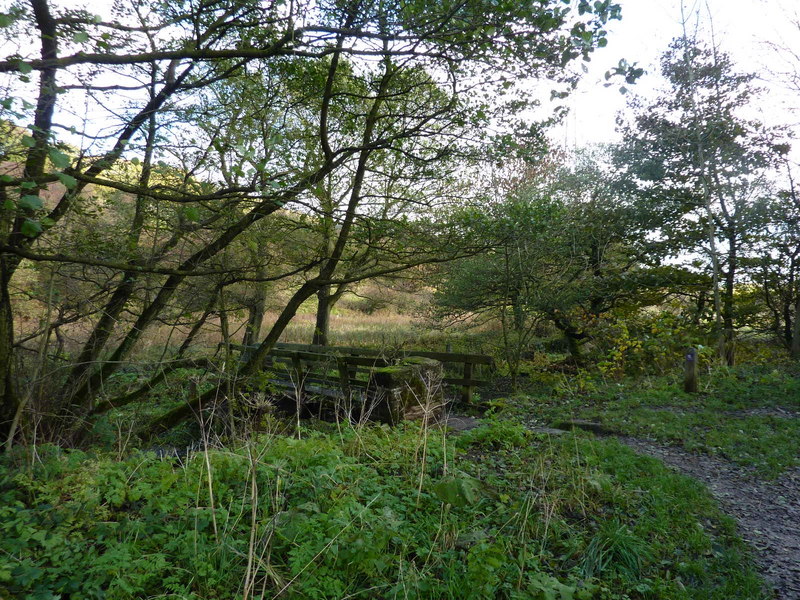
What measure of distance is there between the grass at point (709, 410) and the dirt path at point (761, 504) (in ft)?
0.90

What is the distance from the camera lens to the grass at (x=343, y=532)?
8.64ft

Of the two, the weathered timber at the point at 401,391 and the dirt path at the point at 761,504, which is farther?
the weathered timber at the point at 401,391

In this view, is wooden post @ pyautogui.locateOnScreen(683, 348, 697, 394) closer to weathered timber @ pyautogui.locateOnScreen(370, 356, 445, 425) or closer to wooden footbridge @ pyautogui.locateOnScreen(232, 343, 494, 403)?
wooden footbridge @ pyautogui.locateOnScreen(232, 343, 494, 403)

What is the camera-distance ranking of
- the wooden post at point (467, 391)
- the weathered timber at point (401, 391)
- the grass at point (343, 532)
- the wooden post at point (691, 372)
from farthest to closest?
the wooden post at point (467, 391) < the wooden post at point (691, 372) < the weathered timber at point (401, 391) < the grass at point (343, 532)

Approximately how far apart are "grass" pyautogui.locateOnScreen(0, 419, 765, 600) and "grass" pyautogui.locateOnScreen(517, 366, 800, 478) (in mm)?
2008

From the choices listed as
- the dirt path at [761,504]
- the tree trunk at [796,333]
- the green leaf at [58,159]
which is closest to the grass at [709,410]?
the dirt path at [761,504]

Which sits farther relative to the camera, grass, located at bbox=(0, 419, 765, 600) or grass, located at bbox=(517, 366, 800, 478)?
grass, located at bbox=(517, 366, 800, 478)

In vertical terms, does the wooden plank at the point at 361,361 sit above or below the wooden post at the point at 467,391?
above

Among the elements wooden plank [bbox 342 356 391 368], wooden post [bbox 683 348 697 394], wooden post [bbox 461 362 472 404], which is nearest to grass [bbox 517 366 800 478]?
wooden post [bbox 683 348 697 394]

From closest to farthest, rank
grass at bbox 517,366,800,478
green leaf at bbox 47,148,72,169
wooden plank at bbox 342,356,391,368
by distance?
green leaf at bbox 47,148,72,169 → grass at bbox 517,366,800,478 → wooden plank at bbox 342,356,391,368

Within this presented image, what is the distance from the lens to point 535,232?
9727 millimetres

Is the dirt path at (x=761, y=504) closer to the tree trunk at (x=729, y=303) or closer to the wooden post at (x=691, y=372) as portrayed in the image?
the wooden post at (x=691, y=372)

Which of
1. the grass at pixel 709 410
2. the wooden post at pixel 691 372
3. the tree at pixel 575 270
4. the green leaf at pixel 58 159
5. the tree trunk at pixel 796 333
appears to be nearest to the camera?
the green leaf at pixel 58 159

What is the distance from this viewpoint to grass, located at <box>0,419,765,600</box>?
263cm
